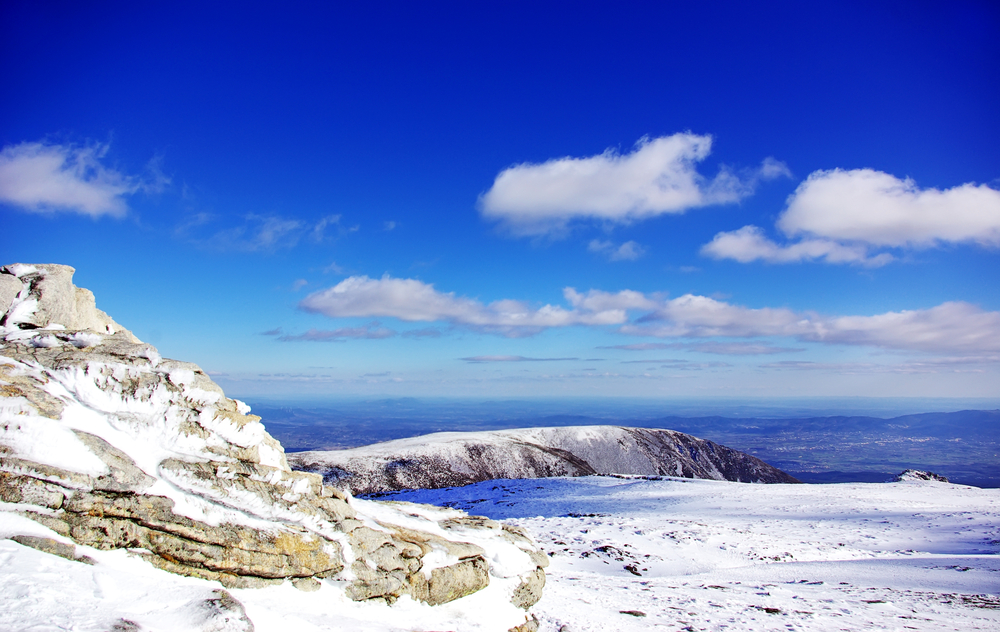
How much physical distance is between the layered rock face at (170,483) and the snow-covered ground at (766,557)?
13.9 ft

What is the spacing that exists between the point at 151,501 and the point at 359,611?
449 cm

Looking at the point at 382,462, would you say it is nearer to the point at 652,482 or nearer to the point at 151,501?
the point at 652,482

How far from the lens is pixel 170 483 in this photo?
30.7ft

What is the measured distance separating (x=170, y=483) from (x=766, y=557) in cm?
2119

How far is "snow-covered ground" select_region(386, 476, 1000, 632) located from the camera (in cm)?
1276

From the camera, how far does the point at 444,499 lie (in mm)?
37500

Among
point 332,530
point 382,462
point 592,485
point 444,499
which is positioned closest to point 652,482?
point 592,485

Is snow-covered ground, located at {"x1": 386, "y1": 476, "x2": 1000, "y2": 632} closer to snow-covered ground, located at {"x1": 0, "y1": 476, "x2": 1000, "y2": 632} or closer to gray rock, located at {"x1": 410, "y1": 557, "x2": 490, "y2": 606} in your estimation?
snow-covered ground, located at {"x1": 0, "y1": 476, "x2": 1000, "y2": 632}

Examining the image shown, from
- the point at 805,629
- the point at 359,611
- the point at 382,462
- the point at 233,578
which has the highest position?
the point at 233,578

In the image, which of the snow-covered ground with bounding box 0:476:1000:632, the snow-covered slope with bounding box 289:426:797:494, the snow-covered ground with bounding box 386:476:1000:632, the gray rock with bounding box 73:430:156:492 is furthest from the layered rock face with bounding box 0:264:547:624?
the snow-covered slope with bounding box 289:426:797:494

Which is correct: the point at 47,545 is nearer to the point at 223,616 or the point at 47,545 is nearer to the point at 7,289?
the point at 223,616

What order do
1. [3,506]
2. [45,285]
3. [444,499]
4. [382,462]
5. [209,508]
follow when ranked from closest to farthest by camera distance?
[3,506], [209,508], [45,285], [444,499], [382,462]

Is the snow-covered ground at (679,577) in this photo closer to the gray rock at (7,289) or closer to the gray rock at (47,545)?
the gray rock at (47,545)

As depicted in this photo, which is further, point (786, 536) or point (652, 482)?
point (652, 482)
